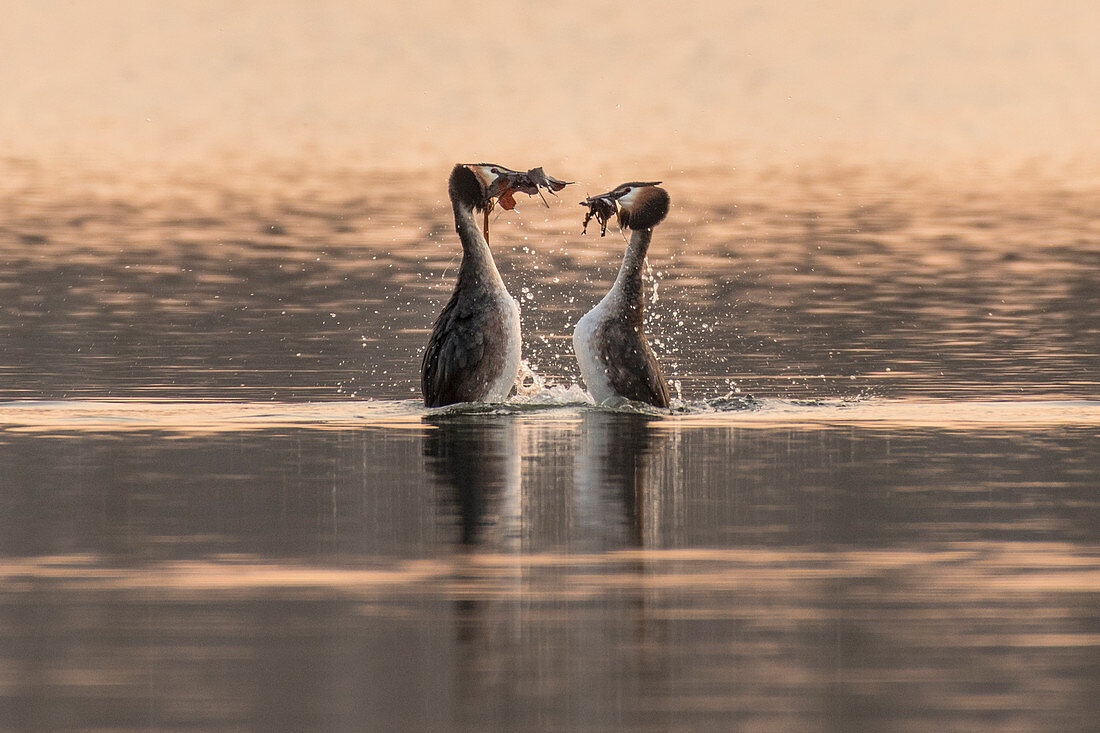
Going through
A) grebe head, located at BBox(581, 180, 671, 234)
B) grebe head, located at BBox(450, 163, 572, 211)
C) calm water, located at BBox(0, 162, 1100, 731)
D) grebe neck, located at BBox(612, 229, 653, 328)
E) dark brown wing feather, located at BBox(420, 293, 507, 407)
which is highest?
grebe head, located at BBox(450, 163, 572, 211)

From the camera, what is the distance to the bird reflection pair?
1744 centimetres

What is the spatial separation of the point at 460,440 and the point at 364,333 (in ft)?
27.3

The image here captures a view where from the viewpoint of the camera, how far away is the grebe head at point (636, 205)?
18.5m

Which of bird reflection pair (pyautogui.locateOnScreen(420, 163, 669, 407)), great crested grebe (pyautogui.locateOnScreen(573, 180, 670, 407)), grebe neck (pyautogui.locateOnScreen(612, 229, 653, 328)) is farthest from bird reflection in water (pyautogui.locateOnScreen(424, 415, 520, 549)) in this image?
grebe neck (pyautogui.locateOnScreen(612, 229, 653, 328))

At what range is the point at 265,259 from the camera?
34.2m

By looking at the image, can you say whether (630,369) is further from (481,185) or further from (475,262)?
(481,185)

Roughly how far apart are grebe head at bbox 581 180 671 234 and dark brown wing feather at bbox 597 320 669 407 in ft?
3.79

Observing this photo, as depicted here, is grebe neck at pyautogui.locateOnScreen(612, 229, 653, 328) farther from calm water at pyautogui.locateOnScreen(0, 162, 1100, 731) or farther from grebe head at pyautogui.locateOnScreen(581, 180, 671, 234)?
calm water at pyautogui.locateOnScreen(0, 162, 1100, 731)

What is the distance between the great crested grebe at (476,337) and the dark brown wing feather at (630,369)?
718 millimetres

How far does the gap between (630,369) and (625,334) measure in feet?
1.09

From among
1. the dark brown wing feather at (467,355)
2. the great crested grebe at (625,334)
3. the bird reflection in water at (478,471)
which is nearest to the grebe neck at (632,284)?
the great crested grebe at (625,334)

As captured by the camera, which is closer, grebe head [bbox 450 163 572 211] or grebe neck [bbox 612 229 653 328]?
grebe neck [bbox 612 229 653 328]

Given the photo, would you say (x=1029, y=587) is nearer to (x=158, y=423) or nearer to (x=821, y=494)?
(x=821, y=494)

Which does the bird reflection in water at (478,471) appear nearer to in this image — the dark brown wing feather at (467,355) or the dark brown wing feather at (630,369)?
the dark brown wing feather at (467,355)
